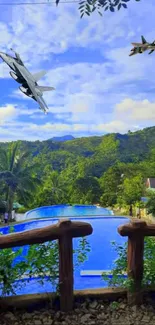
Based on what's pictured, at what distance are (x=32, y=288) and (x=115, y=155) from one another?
17.1m

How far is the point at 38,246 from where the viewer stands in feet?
5.64

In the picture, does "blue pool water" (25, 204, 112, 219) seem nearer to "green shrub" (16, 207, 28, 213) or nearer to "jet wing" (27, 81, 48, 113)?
"green shrub" (16, 207, 28, 213)

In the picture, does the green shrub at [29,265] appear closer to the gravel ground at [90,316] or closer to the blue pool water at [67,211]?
the gravel ground at [90,316]

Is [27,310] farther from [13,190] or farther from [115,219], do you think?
[13,190]

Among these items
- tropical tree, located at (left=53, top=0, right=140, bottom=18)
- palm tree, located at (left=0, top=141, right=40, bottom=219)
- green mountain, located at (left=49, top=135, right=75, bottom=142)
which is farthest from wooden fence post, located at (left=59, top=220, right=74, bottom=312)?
green mountain, located at (left=49, top=135, right=75, bottom=142)

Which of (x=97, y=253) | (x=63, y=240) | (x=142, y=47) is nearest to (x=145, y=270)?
(x=63, y=240)

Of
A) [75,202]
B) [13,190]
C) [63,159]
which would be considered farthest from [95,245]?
[63,159]

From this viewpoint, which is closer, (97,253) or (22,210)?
(97,253)

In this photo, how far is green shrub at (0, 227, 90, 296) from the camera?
5.38 feet

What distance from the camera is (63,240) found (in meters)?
1.64

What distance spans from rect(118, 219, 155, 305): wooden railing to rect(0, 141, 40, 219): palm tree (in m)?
10.8

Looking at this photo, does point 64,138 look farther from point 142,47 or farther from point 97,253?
point 142,47

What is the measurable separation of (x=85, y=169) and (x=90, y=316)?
50.5 feet

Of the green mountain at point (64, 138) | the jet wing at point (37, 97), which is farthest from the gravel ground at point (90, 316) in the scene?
the green mountain at point (64, 138)
